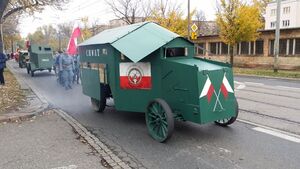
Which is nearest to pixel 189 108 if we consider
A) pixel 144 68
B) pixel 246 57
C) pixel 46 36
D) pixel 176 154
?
pixel 176 154

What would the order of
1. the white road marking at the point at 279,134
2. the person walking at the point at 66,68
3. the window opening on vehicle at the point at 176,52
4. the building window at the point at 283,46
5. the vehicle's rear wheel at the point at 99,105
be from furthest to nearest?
the building window at the point at 283,46
the person walking at the point at 66,68
the vehicle's rear wheel at the point at 99,105
the window opening on vehicle at the point at 176,52
the white road marking at the point at 279,134

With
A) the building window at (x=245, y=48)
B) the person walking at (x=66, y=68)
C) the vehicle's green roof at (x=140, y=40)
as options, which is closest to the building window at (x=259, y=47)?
the building window at (x=245, y=48)

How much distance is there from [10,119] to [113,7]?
96.7 feet

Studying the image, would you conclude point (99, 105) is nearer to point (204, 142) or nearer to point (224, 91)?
point (204, 142)

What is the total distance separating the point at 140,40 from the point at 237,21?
20021mm

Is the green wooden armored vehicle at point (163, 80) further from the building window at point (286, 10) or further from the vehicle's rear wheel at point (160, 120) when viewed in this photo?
the building window at point (286, 10)

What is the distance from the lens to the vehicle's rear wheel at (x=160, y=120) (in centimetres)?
534

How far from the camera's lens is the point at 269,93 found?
37.3ft

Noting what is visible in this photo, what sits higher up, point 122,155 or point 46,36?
point 46,36

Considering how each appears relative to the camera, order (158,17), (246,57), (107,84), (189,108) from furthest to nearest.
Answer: (158,17) → (246,57) → (107,84) → (189,108)

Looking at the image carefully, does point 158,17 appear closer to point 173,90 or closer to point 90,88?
point 90,88

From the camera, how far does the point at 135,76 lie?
20.2 ft

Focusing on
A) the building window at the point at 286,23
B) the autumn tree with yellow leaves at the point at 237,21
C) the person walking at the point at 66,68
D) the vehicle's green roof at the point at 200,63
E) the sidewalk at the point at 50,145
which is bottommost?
the sidewalk at the point at 50,145

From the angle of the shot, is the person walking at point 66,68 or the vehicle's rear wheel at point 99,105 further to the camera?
the person walking at point 66,68
